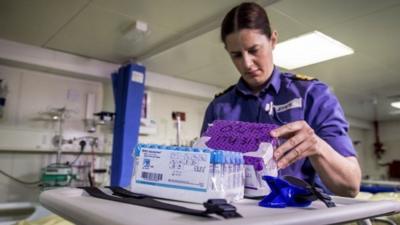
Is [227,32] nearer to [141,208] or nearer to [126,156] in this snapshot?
[141,208]

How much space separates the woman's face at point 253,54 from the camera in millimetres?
964

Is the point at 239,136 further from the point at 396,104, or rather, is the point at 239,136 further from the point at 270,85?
the point at 396,104

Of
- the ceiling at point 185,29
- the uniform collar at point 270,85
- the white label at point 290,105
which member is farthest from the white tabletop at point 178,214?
the ceiling at point 185,29

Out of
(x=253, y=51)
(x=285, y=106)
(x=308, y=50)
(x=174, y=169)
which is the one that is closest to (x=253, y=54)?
(x=253, y=51)

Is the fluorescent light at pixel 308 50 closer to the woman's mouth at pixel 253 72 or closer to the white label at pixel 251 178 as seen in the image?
the woman's mouth at pixel 253 72

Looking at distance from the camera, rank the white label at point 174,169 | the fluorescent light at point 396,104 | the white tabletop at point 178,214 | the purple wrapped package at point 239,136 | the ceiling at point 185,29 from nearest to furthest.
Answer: the white tabletop at point 178,214
the white label at point 174,169
the purple wrapped package at point 239,136
the ceiling at point 185,29
the fluorescent light at point 396,104

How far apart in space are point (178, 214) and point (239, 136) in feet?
0.90

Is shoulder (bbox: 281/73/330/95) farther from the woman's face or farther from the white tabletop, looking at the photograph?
the white tabletop

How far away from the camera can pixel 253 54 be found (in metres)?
0.99

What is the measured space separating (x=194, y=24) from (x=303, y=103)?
4.94 ft

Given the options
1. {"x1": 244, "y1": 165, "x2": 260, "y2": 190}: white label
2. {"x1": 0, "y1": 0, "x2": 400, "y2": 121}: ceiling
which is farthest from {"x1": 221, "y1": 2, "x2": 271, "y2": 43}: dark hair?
{"x1": 0, "y1": 0, "x2": 400, "y2": 121}: ceiling

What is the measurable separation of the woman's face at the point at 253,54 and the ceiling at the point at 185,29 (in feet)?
2.93

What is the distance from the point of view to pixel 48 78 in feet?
9.52

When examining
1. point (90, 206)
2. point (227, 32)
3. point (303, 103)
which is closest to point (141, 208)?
point (90, 206)
